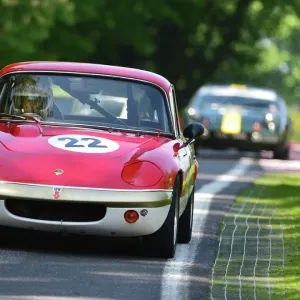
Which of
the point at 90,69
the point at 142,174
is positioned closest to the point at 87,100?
the point at 90,69

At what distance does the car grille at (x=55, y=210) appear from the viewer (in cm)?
1045

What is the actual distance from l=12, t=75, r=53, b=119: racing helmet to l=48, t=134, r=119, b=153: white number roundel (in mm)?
792

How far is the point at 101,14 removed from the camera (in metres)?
59.4

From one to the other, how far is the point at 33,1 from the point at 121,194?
1683 inches

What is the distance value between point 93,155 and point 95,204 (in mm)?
392

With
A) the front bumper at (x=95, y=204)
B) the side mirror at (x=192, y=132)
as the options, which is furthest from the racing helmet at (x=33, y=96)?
the front bumper at (x=95, y=204)

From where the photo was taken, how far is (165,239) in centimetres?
1077

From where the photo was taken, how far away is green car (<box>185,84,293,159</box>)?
3047cm

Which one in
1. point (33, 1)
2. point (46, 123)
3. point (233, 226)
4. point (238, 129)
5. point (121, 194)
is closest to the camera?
point (121, 194)

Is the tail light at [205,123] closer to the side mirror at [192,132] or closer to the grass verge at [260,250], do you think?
the grass verge at [260,250]

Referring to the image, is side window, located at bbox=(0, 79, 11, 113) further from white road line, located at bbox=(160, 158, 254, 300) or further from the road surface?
white road line, located at bbox=(160, 158, 254, 300)

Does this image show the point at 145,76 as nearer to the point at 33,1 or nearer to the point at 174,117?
the point at 174,117

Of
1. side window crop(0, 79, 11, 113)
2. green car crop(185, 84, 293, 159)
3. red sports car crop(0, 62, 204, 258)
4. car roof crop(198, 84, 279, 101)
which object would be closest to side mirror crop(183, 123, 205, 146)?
red sports car crop(0, 62, 204, 258)

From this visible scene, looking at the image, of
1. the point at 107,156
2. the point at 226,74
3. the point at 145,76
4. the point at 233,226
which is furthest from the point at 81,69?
the point at 226,74
